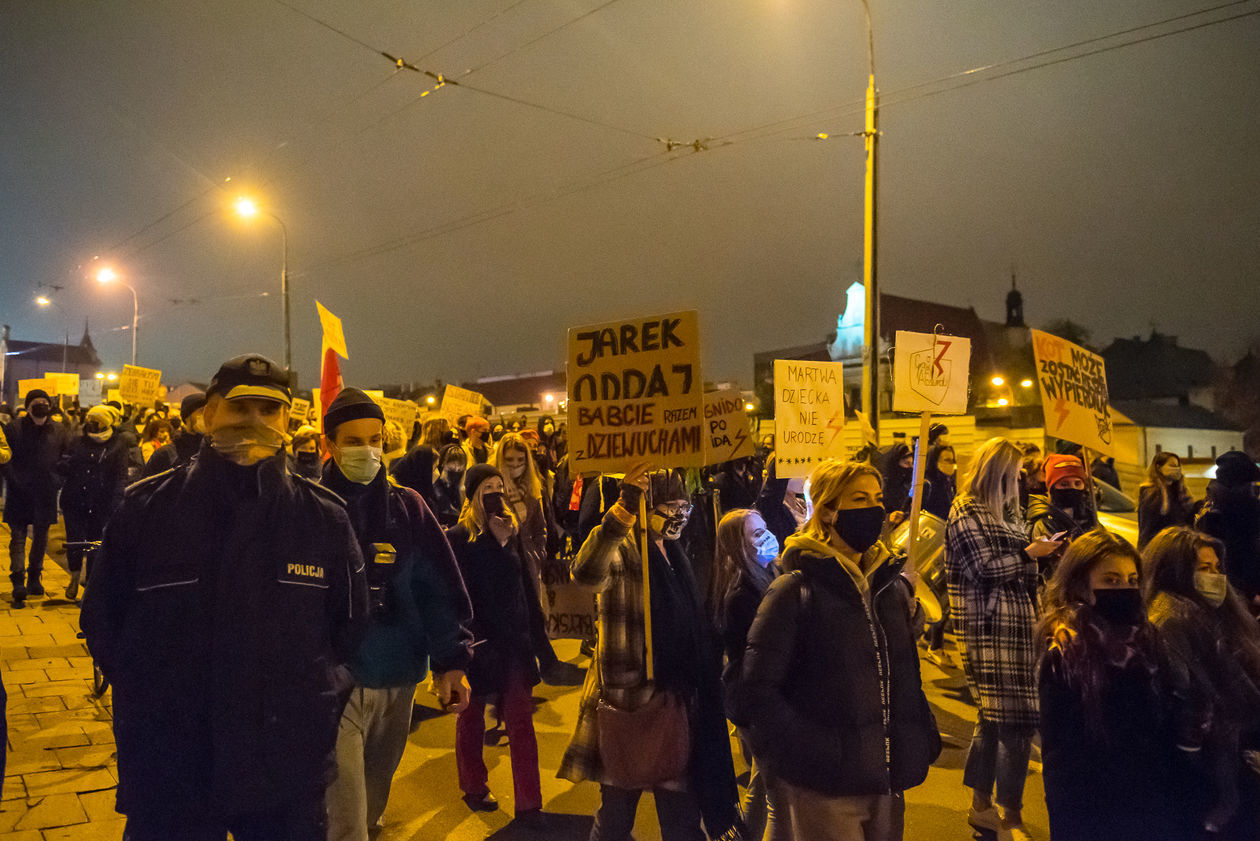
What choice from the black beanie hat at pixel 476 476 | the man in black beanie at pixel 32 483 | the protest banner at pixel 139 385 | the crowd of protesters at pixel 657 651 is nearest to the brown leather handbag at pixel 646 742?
the crowd of protesters at pixel 657 651

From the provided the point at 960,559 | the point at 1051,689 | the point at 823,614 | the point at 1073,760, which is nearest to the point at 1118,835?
the point at 1073,760

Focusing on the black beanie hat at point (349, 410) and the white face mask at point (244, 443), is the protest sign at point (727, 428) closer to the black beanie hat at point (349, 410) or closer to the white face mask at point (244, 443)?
the black beanie hat at point (349, 410)

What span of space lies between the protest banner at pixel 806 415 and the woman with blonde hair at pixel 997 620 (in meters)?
2.59

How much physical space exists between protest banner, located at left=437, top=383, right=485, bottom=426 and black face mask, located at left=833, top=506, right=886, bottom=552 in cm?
1064

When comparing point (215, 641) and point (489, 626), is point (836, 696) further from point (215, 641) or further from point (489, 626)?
point (489, 626)

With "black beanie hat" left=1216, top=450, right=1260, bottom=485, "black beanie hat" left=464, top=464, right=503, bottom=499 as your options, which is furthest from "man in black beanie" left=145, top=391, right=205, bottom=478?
"black beanie hat" left=1216, top=450, right=1260, bottom=485

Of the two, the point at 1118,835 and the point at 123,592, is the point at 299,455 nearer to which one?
the point at 123,592

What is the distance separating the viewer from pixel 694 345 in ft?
14.6

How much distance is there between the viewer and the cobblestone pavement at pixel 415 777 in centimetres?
477

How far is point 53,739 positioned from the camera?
598cm

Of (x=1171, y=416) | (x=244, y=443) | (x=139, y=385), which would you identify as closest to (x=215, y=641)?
(x=244, y=443)

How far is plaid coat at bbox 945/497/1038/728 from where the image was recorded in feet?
15.3

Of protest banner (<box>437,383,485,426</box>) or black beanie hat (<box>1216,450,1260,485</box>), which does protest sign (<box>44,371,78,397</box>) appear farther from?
black beanie hat (<box>1216,450,1260,485</box>)

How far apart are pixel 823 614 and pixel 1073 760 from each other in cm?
111
